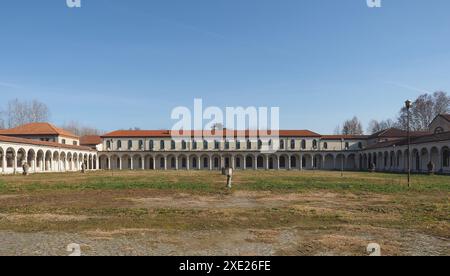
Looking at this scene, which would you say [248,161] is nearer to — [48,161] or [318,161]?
[318,161]

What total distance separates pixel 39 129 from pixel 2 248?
6376 cm

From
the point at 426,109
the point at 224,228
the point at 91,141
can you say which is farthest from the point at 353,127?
the point at 224,228

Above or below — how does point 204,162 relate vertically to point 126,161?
below

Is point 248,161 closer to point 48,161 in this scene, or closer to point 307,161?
point 307,161

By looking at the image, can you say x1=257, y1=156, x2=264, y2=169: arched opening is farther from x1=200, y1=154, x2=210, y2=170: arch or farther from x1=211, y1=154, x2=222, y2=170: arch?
x1=200, y1=154, x2=210, y2=170: arch

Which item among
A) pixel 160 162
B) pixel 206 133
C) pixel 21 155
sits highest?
pixel 206 133

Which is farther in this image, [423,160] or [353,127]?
[353,127]

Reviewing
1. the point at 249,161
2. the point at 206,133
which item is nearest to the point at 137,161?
the point at 206,133

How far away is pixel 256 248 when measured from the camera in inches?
227

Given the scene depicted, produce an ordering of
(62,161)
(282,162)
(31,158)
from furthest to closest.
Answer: (282,162)
(62,161)
(31,158)

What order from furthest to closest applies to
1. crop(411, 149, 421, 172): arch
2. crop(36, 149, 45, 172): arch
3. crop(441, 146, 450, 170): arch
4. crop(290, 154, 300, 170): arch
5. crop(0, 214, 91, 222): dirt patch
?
crop(290, 154, 300, 170): arch, crop(36, 149, 45, 172): arch, crop(411, 149, 421, 172): arch, crop(441, 146, 450, 170): arch, crop(0, 214, 91, 222): dirt patch

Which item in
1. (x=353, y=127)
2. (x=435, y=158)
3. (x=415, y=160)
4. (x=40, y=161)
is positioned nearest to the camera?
(x=435, y=158)

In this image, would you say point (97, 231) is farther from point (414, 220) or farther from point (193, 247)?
point (414, 220)

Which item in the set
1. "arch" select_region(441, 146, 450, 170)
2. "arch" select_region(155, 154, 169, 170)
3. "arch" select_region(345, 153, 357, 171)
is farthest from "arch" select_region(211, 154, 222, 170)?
"arch" select_region(441, 146, 450, 170)
